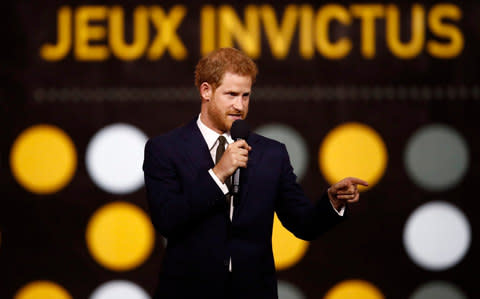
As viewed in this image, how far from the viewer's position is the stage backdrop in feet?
16.2

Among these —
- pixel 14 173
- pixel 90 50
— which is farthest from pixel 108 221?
pixel 90 50

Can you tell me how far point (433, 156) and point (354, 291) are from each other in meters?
1.14

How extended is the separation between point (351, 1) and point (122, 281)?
2618 mm

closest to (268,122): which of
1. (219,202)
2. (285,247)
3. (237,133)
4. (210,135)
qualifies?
(285,247)

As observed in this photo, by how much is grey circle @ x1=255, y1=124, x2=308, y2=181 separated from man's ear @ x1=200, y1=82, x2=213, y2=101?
2739 mm

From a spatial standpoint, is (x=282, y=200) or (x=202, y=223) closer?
(x=202, y=223)

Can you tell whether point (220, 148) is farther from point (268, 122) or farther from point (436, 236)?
point (436, 236)

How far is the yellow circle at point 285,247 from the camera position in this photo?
486 centimetres

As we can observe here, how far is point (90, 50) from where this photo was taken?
503cm

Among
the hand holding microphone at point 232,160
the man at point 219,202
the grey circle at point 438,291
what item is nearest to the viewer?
the hand holding microphone at point 232,160

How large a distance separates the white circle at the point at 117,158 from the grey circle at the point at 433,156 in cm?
195

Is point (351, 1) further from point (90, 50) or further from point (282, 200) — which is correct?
point (282, 200)

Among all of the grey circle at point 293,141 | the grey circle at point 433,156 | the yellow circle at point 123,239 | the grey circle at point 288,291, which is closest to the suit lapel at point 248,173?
the grey circle at point 288,291

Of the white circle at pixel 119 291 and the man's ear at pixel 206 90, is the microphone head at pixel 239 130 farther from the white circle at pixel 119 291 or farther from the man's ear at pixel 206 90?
the white circle at pixel 119 291
